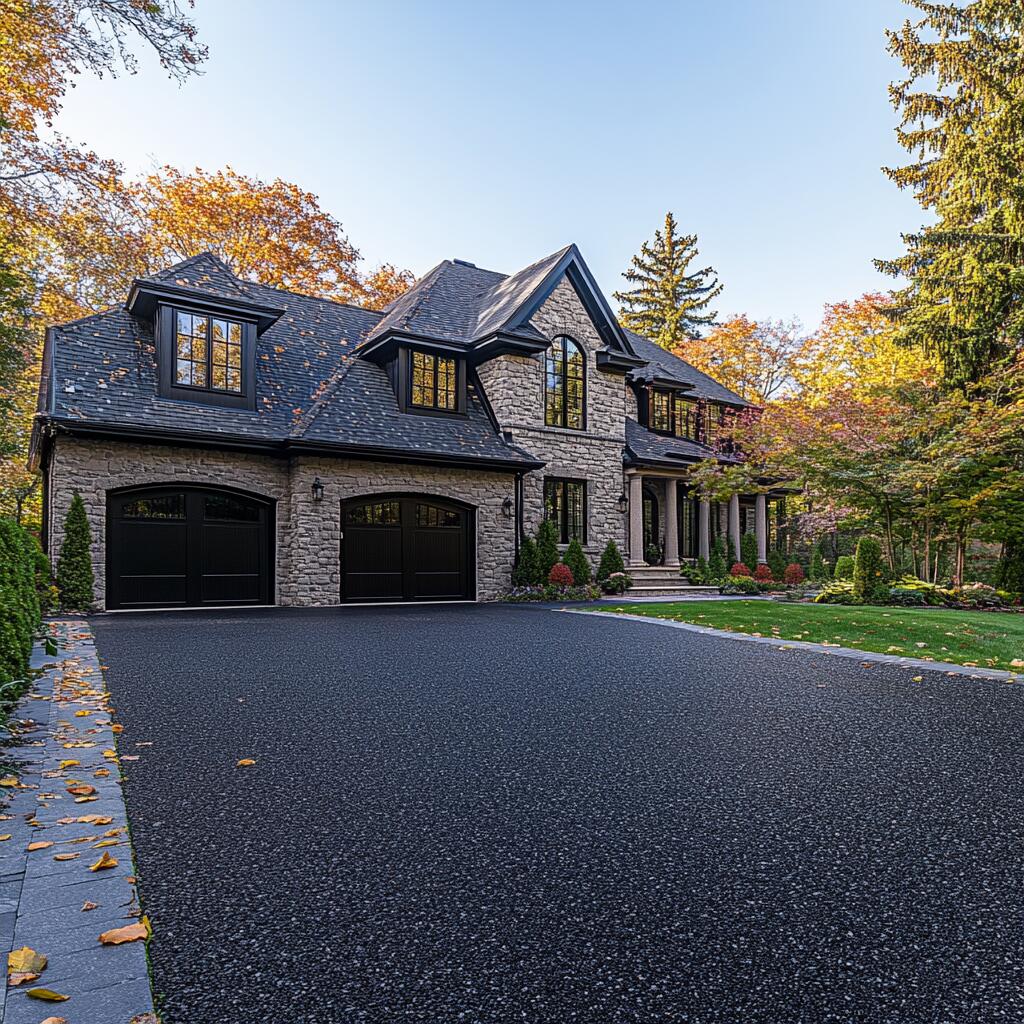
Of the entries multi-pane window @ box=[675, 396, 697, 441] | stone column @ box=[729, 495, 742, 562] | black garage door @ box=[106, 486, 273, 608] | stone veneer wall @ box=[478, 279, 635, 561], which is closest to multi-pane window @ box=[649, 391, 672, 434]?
multi-pane window @ box=[675, 396, 697, 441]

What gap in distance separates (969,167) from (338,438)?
55.3 ft

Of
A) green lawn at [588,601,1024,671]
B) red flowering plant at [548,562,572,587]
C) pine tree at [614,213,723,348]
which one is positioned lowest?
green lawn at [588,601,1024,671]

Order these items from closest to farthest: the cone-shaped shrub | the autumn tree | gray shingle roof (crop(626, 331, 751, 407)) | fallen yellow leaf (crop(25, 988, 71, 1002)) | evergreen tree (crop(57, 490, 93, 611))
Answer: fallen yellow leaf (crop(25, 988, 71, 1002))
evergreen tree (crop(57, 490, 93, 611))
the cone-shaped shrub
gray shingle roof (crop(626, 331, 751, 407))
the autumn tree

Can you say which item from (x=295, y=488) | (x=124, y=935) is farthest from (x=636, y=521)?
(x=124, y=935)

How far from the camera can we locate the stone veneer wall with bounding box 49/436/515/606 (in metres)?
11.4

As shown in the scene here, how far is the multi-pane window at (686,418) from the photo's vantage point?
2161 centimetres

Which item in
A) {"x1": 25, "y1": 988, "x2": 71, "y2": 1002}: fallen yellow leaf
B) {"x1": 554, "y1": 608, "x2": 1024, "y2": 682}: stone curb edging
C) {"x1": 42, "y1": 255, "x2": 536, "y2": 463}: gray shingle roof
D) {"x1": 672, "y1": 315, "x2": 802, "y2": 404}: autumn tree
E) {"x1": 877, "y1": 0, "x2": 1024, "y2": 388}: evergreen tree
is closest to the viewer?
{"x1": 25, "y1": 988, "x2": 71, "y2": 1002}: fallen yellow leaf

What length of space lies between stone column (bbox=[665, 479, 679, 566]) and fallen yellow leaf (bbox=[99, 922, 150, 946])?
17.8m

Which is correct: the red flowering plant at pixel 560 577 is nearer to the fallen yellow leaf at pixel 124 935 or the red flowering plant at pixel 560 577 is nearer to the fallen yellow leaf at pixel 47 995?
the fallen yellow leaf at pixel 124 935

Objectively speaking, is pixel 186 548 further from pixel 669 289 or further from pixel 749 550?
pixel 669 289

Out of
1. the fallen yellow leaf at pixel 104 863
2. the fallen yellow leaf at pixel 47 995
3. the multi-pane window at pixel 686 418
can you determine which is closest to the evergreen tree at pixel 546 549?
the multi-pane window at pixel 686 418

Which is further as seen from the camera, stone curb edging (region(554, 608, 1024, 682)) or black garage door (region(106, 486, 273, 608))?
black garage door (region(106, 486, 273, 608))

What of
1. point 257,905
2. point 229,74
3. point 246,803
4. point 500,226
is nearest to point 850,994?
point 257,905

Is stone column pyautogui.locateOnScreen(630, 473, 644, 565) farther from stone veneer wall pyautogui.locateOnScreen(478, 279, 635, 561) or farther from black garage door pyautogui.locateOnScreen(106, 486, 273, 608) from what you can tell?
black garage door pyautogui.locateOnScreen(106, 486, 273, 608)
